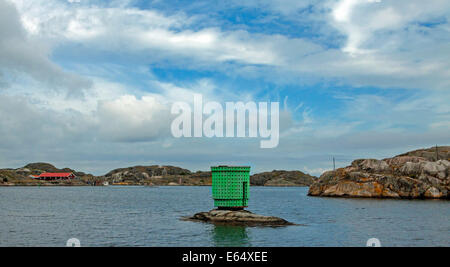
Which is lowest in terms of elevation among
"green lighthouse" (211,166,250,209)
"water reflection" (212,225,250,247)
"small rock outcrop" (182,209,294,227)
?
"water reflection" (212,225,250,247)

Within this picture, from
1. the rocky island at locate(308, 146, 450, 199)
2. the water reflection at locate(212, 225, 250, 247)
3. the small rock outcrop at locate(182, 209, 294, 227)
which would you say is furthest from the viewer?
the rocky island at locate(308, 146, 450, 199)

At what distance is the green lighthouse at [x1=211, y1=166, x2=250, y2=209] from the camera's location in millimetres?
51844

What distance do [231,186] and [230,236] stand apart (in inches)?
457

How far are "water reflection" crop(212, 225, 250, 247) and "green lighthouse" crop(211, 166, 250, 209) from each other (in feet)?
16.0

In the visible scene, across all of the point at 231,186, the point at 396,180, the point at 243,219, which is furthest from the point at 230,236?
the point at 396,180

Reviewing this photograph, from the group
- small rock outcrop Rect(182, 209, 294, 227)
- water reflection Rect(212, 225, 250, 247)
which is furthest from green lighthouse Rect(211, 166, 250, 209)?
water reflection Rect(212, 225, 250, 247)

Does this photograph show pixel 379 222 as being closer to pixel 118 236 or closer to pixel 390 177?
pixel 118 236

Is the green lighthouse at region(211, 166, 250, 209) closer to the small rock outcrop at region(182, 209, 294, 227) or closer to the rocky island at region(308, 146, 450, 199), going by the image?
the small rock outcrop at region(182, 209, 294, 227)

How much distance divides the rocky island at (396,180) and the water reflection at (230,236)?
325 ft

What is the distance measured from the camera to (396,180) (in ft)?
433
